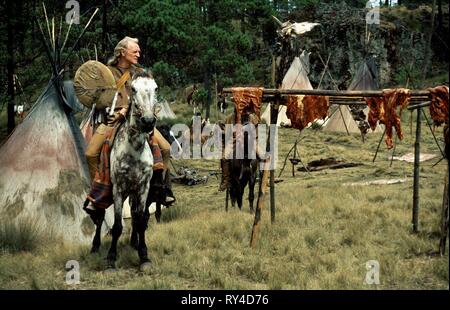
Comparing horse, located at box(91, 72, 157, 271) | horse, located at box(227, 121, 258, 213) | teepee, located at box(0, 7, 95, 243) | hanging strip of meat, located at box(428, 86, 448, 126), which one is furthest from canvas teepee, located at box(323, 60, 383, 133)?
horse, located at box(91, 72, 157, 271)

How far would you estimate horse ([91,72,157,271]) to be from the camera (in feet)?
20.5

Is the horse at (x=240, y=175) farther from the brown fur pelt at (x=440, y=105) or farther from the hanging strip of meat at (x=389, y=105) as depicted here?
the brown fur pelt at (x=440, y=105)

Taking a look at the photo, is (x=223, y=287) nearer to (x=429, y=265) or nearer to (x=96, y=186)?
(x=96, y=186)

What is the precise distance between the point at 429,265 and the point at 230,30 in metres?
18.9

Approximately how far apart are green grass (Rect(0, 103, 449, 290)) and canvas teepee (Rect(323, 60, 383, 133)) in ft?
41.1

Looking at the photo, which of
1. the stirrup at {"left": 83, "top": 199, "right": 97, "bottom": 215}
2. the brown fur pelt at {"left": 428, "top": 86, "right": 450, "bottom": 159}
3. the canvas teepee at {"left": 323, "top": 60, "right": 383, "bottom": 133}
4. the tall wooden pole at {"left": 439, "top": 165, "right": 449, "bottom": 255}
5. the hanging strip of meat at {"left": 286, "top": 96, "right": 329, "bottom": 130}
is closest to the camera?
the brown fur pelt at {"left": 428, "top": 86, "right": 450, "bottom": 159}

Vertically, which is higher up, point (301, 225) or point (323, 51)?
point (323, 51)

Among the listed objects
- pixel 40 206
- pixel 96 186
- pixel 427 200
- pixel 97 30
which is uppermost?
pixel 97 30

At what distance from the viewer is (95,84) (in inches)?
294

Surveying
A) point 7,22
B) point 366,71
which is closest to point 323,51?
point 366,71

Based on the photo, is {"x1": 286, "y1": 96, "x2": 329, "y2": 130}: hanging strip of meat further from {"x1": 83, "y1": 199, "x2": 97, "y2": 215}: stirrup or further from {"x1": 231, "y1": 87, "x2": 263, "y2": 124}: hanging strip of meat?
{"x1": 83, "y1": 199, "x2": 97, "y2": 215}: stirrup

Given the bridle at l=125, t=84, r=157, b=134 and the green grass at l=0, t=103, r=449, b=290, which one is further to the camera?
the green grass at l=0, t=103, r=449, b=290

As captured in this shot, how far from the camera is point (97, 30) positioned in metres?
18.3

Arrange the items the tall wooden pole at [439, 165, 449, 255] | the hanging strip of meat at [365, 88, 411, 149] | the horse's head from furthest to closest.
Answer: the hanging strip of meat at [365, 88, 411, 149] < the tall wooden pole at [439, 165, 449, 255] < the horse's head
